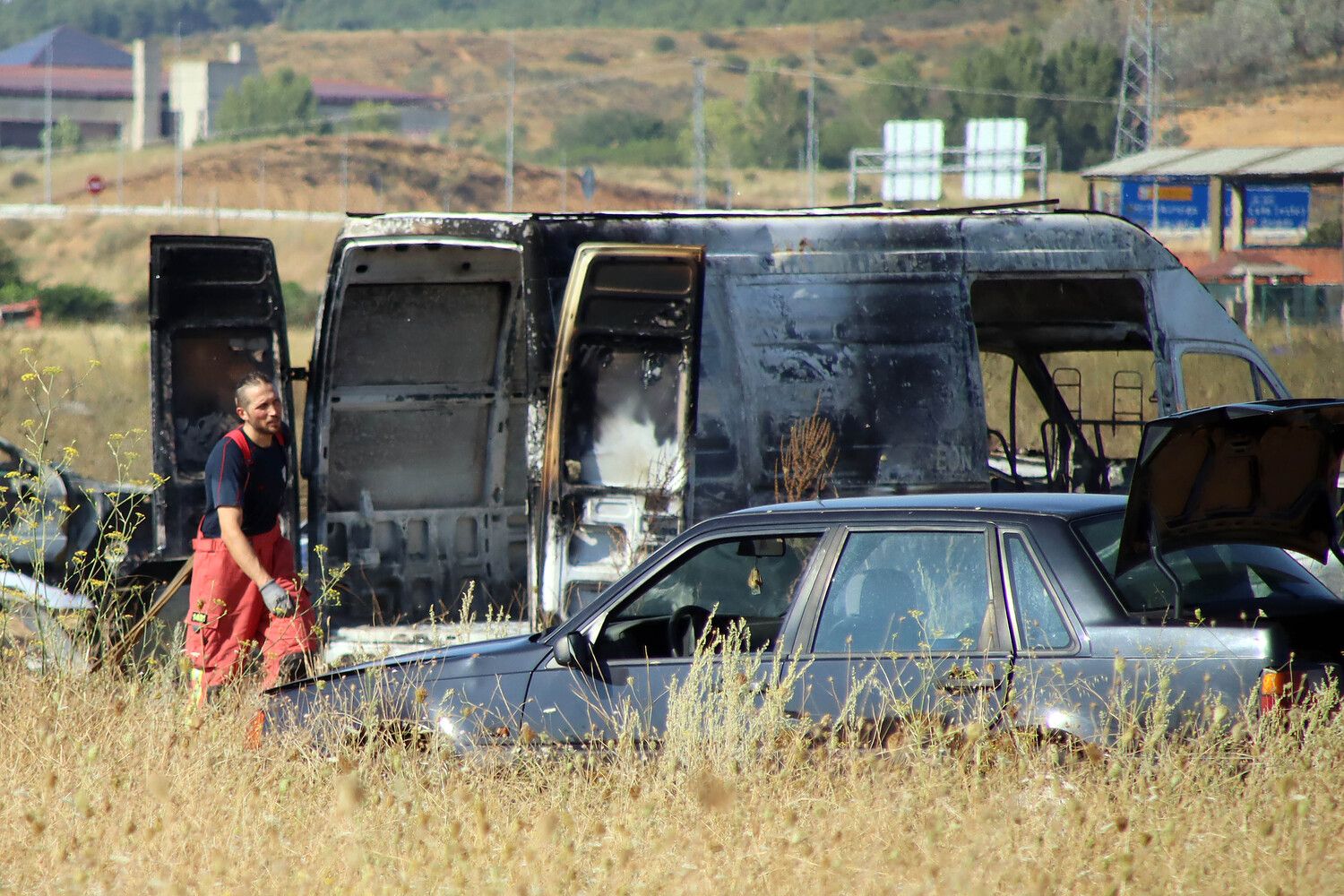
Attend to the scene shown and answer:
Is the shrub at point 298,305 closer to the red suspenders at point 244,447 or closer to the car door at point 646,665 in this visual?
the red suspenders at point 244,447

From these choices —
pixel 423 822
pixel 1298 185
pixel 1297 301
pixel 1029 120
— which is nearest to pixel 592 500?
pixel 423 822

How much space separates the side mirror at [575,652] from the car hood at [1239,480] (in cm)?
168

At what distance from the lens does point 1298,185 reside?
32906 millimetres

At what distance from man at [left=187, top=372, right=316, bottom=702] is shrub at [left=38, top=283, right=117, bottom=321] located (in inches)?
1696

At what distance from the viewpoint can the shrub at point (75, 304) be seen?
47.4 metres

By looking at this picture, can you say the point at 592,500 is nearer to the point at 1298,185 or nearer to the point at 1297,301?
the point at 1297,301

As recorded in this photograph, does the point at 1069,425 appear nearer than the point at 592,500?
No

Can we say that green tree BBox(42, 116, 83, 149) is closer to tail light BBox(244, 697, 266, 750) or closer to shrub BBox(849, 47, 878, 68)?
shrub BBox(849, 47, 878, 68)

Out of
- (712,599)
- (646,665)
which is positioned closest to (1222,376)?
(712,599)

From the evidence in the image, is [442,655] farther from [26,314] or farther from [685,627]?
[26,314]

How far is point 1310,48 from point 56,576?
264 feet

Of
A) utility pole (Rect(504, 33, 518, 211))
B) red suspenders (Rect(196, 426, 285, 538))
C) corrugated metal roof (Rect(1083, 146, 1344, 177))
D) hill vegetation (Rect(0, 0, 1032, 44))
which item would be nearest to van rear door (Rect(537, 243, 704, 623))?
red suspenders (Rect(196, 426, 285, 538))

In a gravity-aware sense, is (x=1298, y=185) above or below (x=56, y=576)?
above

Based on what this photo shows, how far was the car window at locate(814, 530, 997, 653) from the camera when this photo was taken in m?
4.52
